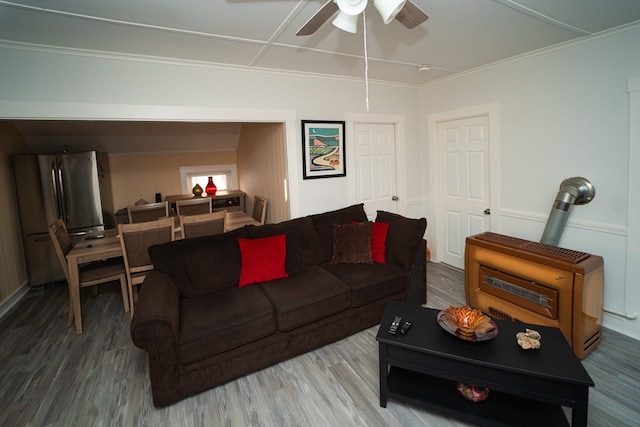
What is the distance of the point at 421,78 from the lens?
4.06 metres

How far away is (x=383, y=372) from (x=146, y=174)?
4882mm

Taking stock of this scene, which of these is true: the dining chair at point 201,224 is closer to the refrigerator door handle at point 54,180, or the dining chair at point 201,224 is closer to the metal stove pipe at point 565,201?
the refrigerator door handle at point 54,180

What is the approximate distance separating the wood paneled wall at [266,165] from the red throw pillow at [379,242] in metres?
1.02

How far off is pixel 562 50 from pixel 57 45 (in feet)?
13.7

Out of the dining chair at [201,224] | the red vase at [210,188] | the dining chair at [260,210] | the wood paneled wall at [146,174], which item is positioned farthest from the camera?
the red vase at [210,188]

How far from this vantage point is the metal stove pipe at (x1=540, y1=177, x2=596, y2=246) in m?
2.91

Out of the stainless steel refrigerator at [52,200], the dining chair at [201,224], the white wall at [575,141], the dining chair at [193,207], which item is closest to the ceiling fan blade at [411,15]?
the white wall at [575,141]

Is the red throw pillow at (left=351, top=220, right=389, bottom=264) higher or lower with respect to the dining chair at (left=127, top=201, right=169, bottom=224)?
lower

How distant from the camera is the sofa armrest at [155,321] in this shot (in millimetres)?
1988

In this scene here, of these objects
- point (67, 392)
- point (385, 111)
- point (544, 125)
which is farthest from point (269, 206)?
point (544, 125)

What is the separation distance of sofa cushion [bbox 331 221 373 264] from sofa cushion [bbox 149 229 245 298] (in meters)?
1.02

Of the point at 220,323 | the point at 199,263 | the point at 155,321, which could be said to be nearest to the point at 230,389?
the point at 220,323

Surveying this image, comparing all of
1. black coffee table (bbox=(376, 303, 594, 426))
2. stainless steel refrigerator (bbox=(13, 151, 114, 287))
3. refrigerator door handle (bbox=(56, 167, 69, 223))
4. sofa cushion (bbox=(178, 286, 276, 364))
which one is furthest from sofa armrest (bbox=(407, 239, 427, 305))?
refrigerator door handle (bbox=(56, 167, 69, 223))

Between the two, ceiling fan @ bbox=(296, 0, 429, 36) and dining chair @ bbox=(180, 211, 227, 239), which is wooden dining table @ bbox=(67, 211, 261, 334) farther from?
ceiling fan @ bbox=(296, 0, 429, 36)
